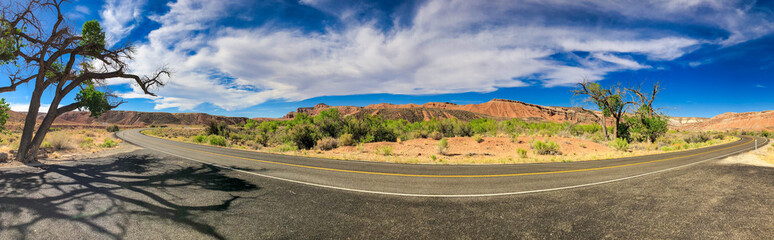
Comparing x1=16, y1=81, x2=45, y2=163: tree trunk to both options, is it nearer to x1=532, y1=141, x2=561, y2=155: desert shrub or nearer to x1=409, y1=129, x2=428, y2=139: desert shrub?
x1=409, y1=129, x2=428, y2=139: desert shrub

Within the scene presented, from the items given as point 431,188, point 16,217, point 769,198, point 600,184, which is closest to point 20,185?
point 16,217

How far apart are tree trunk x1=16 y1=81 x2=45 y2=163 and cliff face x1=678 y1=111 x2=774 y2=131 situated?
16633cm

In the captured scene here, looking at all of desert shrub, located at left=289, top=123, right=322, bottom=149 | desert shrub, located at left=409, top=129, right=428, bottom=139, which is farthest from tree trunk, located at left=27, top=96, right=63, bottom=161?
desert shrub, located at left=409, top=129, right=428, bottom=139

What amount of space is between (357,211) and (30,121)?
54.9 ft

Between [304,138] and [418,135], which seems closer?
[304,138]

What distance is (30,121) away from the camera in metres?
11.3

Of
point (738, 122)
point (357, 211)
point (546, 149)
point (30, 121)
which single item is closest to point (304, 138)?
point (30, 121)

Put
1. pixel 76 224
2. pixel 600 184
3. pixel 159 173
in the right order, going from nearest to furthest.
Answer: pixel 76 224 < pixel 600 184 < pixel 159 173

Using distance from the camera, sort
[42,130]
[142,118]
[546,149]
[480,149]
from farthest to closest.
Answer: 1. [142,118]
2. [480,149]
3. [546,149]
4. [42,130]

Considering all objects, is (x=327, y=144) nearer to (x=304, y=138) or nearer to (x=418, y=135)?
(x=304, y=138)

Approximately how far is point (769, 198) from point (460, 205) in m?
7.28

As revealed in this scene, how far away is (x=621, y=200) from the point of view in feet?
19.1

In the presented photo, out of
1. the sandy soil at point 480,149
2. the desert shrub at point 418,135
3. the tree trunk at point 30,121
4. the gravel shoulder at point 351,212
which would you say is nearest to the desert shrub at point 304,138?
the sandy soil at point 480,149

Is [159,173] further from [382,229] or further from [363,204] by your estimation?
[382,229]
